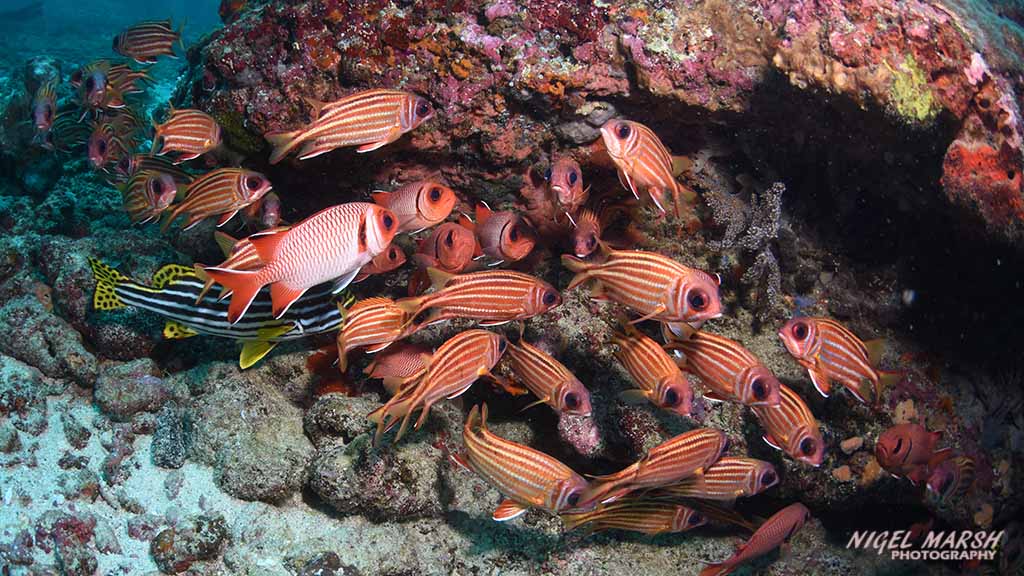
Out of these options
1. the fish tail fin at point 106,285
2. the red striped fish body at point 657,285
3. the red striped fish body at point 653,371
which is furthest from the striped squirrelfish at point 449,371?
the fish tail fin at point 106,285

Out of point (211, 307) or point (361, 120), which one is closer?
point (361, 120)

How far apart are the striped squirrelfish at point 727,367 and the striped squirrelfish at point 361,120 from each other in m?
2.14

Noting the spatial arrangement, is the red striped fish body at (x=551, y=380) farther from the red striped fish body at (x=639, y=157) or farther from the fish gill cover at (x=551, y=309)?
the red striped fish body at (x=639, y=157)

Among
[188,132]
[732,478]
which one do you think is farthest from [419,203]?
[732,478]

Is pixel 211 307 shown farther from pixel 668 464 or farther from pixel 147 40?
pixel 147 40

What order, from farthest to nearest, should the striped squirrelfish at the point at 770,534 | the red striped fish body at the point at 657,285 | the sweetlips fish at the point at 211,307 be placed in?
the sweetlips fish at the point at 211,307 → the striped squirrelfish at the point at 770,534 → the red striped fish body at the point at 657,285

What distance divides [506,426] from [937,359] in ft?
14.1

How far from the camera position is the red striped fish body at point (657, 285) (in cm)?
309

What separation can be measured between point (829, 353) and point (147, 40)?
829 cm

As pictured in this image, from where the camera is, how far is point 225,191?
4035 mm

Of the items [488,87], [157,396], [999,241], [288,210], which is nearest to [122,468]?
[157,396]

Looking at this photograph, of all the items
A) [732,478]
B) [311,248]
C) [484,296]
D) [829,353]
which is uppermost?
[311,248]

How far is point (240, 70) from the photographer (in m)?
4.41

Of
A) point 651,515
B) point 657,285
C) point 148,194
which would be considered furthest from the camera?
point 148,194
